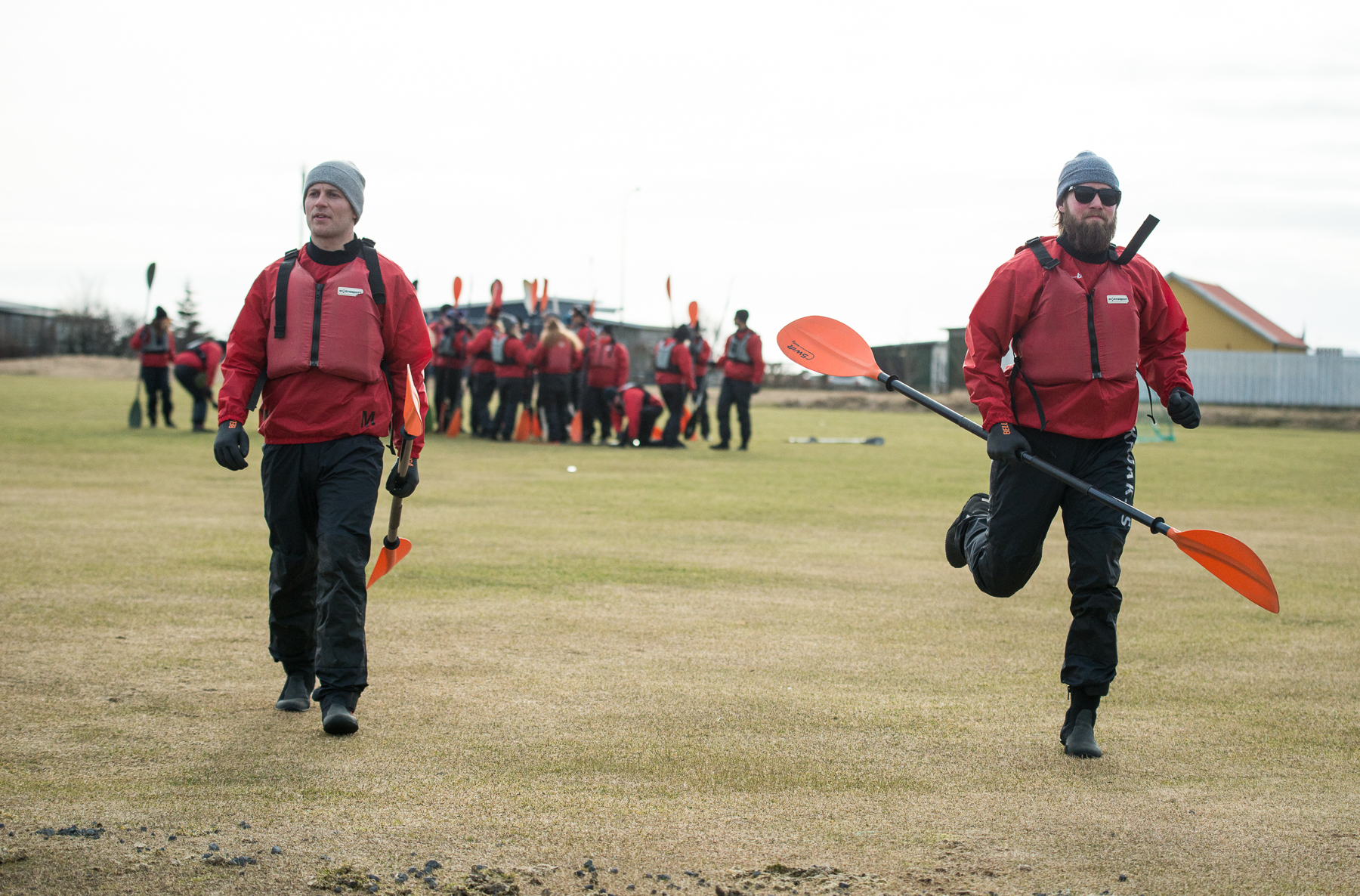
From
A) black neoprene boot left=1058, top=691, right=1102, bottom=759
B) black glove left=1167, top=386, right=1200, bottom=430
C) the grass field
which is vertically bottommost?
the grass field

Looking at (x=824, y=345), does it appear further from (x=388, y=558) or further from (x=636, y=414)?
(x=636, y=414)

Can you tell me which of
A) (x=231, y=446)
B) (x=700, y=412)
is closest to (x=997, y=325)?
(x=231, y=446)

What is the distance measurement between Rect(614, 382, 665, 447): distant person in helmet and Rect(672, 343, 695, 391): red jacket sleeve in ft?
2.98

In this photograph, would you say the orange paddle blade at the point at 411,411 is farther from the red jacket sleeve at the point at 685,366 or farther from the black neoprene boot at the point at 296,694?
the red jacket sleeve at the point at 685,366

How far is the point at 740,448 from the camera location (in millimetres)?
21266

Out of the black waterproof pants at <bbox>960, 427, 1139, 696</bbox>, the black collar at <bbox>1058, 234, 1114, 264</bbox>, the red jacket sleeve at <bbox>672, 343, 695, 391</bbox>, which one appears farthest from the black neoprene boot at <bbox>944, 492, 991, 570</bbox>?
the red jacket sleeve at <bbox>672, 343, 695, 391</bbox>

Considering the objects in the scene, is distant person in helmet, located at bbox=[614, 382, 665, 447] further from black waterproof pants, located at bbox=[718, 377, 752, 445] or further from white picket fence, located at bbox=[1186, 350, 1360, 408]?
white picket fence, located at bbox=[1186, 350, 1360, 408]

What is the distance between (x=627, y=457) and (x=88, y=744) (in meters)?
14.5

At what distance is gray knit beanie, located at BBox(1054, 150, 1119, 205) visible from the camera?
4797mm

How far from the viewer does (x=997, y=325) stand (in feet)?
15.6

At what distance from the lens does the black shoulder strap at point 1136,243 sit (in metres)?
4.85

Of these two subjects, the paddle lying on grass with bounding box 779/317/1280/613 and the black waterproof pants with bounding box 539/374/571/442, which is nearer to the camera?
the paddle lying on grass with bounding box 779/317/1280/613

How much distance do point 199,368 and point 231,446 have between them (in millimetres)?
17383

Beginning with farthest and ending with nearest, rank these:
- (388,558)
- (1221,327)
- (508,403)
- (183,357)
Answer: (1221,327), (508,403), (183,357), (388,558)
